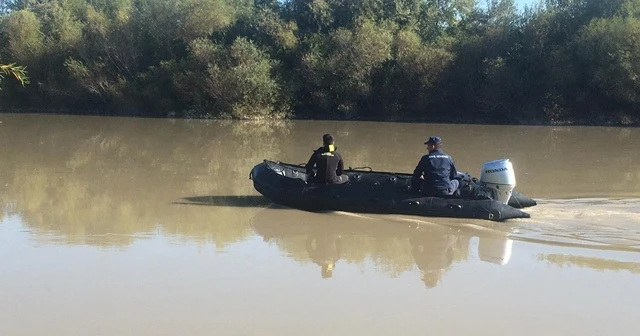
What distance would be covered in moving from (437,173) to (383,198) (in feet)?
2.46

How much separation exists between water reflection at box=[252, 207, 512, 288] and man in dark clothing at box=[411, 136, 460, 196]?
52 centimetres

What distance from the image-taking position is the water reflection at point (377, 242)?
6461 millimetres

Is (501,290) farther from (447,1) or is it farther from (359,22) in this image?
(447,1)

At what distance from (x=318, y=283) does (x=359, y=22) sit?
1085 inches

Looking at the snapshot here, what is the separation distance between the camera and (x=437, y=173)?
319 inches

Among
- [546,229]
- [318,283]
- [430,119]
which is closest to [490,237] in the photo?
[546,229]

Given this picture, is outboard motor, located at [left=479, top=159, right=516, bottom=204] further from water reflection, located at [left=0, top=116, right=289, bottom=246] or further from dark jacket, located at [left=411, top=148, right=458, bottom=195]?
water reflection, located at [left=0, top=116, right=289, bottom=246]

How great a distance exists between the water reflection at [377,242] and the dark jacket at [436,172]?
52 cm

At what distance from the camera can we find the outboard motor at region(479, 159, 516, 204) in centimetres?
812

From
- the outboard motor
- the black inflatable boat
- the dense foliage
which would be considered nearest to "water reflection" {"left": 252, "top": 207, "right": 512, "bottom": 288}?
the black inflatable boat

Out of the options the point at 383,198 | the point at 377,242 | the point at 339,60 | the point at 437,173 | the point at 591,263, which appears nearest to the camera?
the point at 591,263

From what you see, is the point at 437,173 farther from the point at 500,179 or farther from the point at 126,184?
the point at 126,184

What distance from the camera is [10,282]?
18.9 ft

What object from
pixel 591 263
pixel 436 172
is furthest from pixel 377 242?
pixel 591 263
